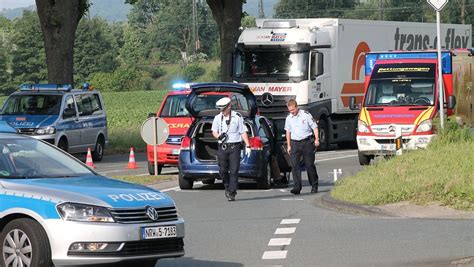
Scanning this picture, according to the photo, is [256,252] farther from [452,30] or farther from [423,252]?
[452,30]

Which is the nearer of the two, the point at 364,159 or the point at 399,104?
the point at 399,104

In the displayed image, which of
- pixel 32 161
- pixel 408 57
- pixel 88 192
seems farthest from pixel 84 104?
pixel 88 192

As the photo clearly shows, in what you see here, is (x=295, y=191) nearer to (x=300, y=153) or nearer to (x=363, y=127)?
(x=300, y=153)

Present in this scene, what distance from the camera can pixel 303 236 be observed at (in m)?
15.9

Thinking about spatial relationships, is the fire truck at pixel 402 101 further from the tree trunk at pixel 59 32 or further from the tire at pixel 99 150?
the tree trunk at pixel 59 32

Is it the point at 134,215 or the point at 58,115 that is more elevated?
the point at 134,215

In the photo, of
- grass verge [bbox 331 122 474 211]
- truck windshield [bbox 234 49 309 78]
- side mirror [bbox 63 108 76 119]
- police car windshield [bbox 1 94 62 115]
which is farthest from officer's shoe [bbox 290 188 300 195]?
truck windshield [bbox 234 49 309 78]

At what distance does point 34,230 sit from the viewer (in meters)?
Result: 11.6

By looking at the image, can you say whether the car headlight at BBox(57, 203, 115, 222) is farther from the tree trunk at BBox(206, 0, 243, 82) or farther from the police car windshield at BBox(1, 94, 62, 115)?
the tree trunk at BBox(206, 0, 243, 82)

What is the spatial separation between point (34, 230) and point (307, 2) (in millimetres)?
127660

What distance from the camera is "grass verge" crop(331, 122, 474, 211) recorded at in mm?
18438

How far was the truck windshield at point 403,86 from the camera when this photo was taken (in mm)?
29984

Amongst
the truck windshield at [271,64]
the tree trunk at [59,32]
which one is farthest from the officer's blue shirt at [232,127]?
the tree trunk at [59,32]

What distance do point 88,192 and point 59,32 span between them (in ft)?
91.2
